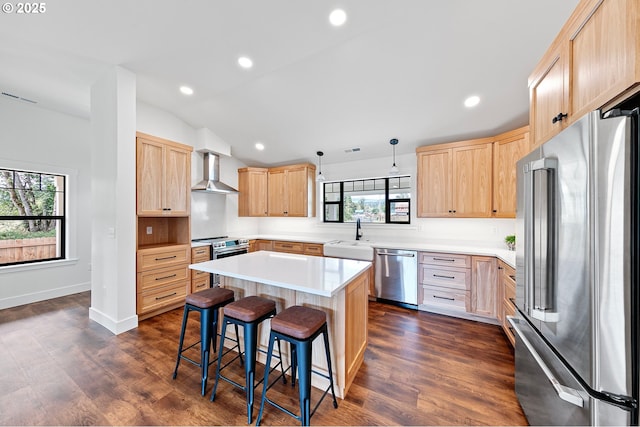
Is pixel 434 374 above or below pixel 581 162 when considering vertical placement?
below

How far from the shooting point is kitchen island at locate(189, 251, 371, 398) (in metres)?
1.73

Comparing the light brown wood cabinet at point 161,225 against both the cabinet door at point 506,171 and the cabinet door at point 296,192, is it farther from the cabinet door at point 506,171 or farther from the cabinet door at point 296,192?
the cabinet door at point 506,171

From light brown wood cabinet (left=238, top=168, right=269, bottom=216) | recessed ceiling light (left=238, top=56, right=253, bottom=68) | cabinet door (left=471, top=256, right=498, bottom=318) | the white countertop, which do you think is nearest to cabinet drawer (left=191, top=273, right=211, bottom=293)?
light brown wood cabinet (left=238, top=168, right=269, bottom=216)

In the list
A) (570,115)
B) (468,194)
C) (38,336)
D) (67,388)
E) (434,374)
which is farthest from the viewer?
(468,194)

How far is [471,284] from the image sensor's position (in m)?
3.07

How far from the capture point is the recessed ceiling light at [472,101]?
282 centimetres

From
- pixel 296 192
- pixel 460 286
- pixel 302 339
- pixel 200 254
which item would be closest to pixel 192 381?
pixel 302 339

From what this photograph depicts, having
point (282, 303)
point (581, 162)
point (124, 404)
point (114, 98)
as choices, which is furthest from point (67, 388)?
point (581, 162)

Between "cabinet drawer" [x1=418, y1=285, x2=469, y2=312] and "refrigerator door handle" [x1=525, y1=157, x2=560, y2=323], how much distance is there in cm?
204

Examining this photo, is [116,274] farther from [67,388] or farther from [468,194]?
[468,194]

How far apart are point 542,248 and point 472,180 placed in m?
2.38

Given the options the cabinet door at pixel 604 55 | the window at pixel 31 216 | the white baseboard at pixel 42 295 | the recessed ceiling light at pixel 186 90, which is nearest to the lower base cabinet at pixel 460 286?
the cabinet door at pixel 604 55

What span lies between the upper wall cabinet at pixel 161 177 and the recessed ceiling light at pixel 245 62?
5.20ft

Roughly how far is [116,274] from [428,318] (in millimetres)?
3948
